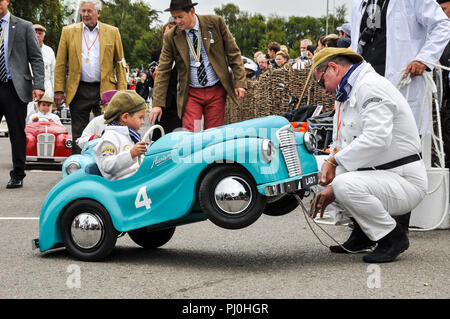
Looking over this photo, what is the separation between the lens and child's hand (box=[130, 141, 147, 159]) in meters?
4.89

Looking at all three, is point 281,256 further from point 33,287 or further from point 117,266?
point 33,287

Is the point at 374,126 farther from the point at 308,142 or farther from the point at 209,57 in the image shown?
the point at 209,57

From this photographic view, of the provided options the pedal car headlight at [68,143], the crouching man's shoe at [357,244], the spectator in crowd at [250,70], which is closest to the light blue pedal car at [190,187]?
the crouching man's shoe at [357,244]

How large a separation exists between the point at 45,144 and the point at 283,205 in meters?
7.35

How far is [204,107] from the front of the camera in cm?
740

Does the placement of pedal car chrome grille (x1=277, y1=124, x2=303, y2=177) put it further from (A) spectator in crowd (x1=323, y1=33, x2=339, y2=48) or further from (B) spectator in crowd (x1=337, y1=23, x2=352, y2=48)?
(A) spectator in crowd (x1=323, y1=33, x2=339, y2=48)

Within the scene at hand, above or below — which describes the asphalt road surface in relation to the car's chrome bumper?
below

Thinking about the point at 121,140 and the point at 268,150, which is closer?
the point at 268,150

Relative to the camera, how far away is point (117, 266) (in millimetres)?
4797

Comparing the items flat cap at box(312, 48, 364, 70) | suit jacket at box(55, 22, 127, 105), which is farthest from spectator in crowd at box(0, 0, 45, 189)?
flat cap at box(312, 48, 364, 70)

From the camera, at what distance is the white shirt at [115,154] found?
16.3 feet

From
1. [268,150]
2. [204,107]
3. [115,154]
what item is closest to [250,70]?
[204,107]

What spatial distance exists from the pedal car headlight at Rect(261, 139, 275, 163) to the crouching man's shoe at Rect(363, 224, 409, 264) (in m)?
0.98
